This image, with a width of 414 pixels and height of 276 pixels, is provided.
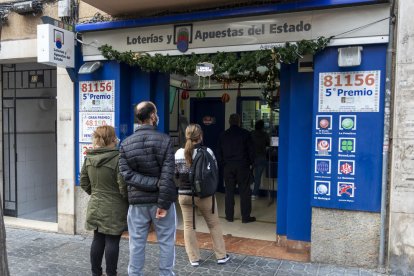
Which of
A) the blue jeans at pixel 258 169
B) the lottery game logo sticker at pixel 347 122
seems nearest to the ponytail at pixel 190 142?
the lottery game logo sticker at pixel 347 122

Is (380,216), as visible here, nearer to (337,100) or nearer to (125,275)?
(337,100)

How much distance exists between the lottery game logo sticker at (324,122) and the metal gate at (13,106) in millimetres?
4808

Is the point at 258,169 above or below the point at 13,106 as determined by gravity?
below

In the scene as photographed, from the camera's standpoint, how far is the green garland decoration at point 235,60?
14.6ft

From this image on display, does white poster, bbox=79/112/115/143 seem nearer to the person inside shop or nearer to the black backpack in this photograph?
the person inside shop

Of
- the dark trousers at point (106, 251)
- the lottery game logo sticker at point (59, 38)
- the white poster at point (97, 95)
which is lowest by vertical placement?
the dark trousers at point (106, 251)

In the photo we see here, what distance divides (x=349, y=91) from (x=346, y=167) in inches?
34.2

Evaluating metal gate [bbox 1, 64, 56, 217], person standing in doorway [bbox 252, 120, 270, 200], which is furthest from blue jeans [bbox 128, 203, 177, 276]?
metal gate [bbox 1, 64, 56, 217]

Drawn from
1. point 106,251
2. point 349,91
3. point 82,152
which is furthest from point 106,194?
point 349,91

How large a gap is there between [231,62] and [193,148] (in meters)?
1.21

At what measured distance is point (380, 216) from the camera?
4312 millimetres

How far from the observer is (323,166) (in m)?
4.54

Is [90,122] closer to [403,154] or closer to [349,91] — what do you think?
[349,91]

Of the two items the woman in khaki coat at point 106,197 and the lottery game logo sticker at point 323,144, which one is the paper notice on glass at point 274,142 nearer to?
the lottery game logo sticker at point 323,144
